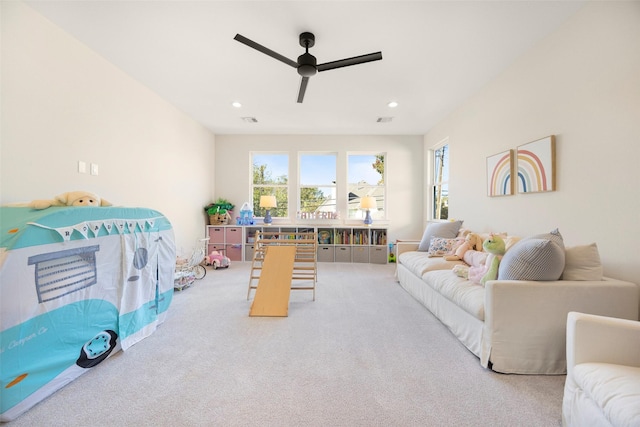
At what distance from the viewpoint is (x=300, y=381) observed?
162 centimetres

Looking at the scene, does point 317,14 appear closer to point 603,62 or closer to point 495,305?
point 603,62

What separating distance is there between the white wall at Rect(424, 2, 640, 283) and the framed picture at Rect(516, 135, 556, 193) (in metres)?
0.06

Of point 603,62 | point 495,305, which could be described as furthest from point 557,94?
point 495,305

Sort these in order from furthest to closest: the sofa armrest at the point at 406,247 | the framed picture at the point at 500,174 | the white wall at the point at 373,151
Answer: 1. the white wall at the point at 373,151
2. the sofa armrest at the point at 406,247
3. the framed picture at the point at 500,174

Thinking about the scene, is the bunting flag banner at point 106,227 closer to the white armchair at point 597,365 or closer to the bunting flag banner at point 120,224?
the bunting flag banner at point 120,224

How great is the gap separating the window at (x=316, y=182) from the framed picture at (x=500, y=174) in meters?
3.10

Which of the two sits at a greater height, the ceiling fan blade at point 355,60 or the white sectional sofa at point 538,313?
the ceiling fan blade at point 355,60

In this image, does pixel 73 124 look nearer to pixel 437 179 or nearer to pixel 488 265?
pixel 488 265

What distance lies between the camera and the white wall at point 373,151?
558 centimetres

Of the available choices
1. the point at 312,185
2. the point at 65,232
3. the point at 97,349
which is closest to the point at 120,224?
the point at 65,232

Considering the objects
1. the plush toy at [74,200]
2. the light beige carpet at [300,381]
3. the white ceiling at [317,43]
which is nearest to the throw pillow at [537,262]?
the light beige carpet at [300,381]

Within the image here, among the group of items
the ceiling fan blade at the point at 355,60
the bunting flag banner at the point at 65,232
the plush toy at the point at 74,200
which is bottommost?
the bunting flag banner at the point at 65,232

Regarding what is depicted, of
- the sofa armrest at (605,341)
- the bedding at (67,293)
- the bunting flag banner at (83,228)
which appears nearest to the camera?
the sofa armrest at (605,341)

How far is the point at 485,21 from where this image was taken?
2186 mm
